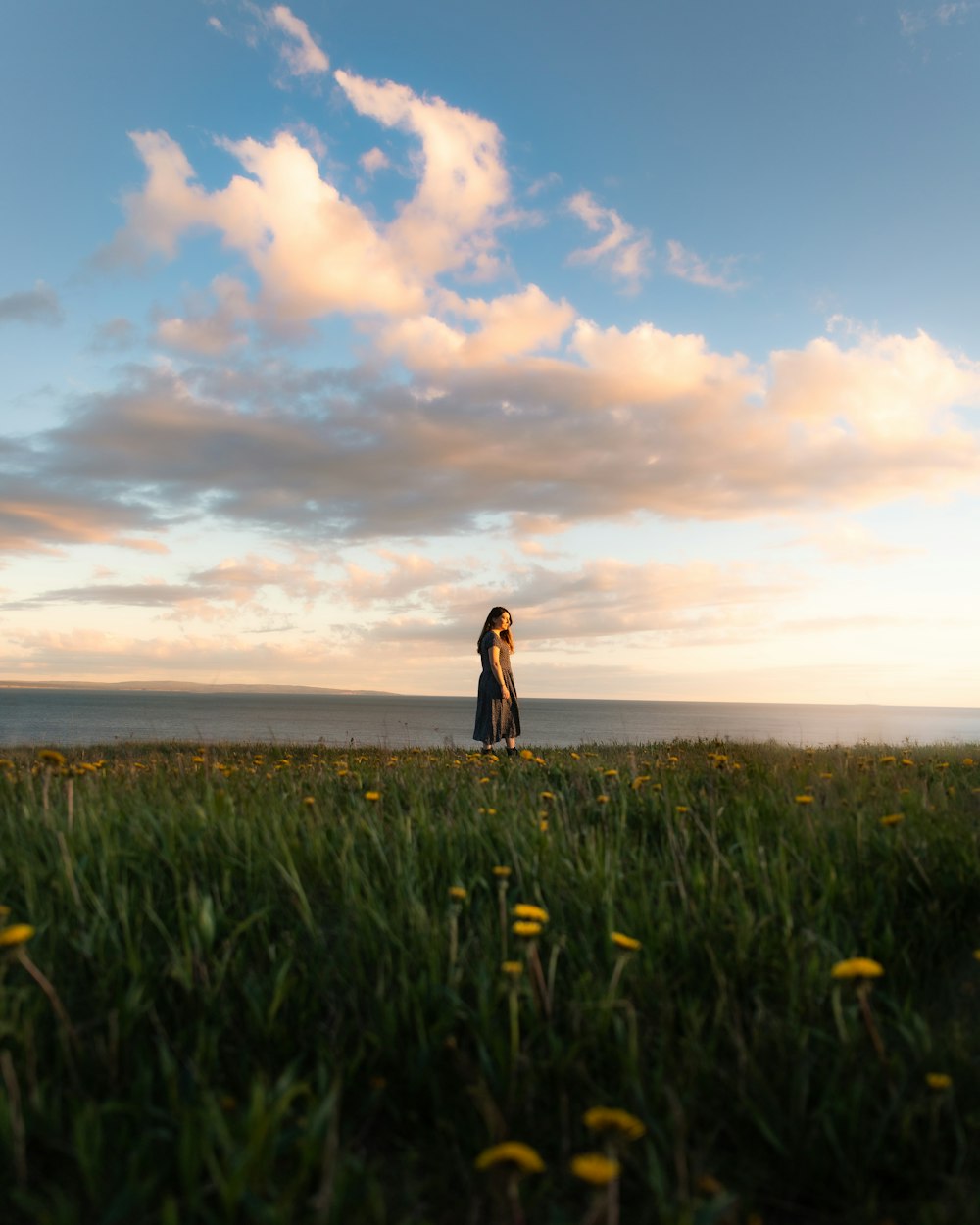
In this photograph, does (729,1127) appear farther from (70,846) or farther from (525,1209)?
(70,846)

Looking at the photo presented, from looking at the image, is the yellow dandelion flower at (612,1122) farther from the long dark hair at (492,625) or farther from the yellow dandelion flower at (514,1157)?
the long dark hair at (492,625)

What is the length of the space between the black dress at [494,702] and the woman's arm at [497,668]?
1.9 inches

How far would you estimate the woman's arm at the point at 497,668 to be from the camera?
1530 cm

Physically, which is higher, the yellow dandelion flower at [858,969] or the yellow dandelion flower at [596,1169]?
the yellow dandelion flower at [858,969]

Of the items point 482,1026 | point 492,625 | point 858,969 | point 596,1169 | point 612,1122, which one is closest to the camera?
point 596,1169

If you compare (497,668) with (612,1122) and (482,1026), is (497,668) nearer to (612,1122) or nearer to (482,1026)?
(482,1026)

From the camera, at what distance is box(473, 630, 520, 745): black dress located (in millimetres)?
15430

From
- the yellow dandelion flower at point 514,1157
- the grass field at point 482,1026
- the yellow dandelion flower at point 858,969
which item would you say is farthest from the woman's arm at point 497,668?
the yellow dandelion flower at point 514,1157

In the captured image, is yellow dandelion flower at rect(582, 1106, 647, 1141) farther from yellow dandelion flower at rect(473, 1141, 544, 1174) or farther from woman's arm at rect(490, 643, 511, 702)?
woman's arm at rect(490, 643, 511, 702)

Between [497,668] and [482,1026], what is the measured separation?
12.9 m

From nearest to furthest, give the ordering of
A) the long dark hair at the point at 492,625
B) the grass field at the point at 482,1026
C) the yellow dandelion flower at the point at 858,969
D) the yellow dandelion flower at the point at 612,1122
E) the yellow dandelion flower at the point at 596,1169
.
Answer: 1. the yellow dandelion flower at the point at 596,1169
2. the yellow dandelion flower at the point at 612,1122
3. the grass field at the point at 482,1026
4. the yellow dandelion flower at the point at 858,969
5. the long dark hair at the point at 492,625

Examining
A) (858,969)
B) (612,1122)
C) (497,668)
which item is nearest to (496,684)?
(497,668)

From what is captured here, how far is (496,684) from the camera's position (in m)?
15.4

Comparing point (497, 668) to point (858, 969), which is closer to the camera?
point (858, 969)
